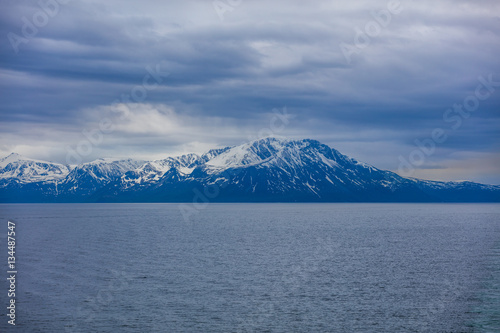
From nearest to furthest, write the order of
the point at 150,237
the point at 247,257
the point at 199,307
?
1. the point at 199,307
2. the point at 247,257
3. the point at 150,237

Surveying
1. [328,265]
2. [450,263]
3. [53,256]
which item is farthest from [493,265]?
[53,256]

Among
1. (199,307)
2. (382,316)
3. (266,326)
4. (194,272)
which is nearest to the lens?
(266,326)

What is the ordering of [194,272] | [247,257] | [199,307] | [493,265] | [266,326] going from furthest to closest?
1. [247,257]
2. [493,265]
3. [194,272]
4. [199,307]
5. [266,326]

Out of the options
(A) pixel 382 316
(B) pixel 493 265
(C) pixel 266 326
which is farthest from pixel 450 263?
(C) pixel 266 326

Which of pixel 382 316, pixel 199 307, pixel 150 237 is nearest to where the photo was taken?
pixel 382 316

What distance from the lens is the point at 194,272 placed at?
89.2 meters

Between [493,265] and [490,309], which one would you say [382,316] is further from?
[493,265]

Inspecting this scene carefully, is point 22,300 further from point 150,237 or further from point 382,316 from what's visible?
point 150,237

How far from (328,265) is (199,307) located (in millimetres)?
40292

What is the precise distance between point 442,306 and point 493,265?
3912cm

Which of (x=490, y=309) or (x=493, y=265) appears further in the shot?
(x=493, y=265)

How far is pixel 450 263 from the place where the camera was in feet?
327

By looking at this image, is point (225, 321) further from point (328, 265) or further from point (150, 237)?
point (150, 237)

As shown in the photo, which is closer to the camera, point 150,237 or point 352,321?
point 352,321
